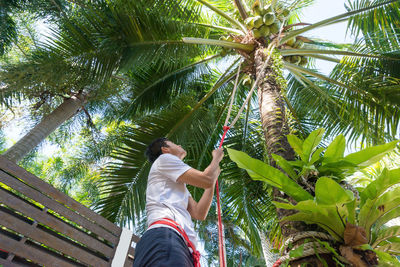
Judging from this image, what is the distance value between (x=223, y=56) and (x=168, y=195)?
3.38m

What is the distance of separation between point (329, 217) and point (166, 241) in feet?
2.63

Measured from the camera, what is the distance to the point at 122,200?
175 inches

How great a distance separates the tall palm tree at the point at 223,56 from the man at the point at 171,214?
1415mm

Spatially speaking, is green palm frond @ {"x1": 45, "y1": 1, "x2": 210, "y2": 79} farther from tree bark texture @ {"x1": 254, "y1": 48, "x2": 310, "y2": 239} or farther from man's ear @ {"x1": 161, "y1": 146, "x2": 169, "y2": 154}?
man's ear @ {"x1": 161, "y1": 146, "x2": 169, "y2": 154}

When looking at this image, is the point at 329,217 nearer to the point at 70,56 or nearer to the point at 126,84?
the point at 70,56

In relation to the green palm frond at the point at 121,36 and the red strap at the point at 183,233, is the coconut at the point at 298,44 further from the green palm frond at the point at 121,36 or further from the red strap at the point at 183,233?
the red strap at the point at 183,233

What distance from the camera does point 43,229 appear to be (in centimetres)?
286

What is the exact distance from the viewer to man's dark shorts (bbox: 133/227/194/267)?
50.4 inches

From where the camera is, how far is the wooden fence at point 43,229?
104 inches

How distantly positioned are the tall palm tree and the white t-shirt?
1.44m

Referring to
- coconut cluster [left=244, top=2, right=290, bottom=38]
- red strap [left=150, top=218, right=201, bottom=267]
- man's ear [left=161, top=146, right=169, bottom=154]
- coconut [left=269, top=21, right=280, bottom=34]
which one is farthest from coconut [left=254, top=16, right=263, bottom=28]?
red strap [left=150, top=218, right=201, bottom=267]

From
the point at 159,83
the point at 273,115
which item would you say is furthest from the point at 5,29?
the point at 273,115

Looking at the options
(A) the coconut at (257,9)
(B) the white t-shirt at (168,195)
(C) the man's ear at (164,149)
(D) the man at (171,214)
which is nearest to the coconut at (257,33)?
(A) the coconut at (257,9)

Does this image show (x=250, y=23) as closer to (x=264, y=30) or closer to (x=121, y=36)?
(x=264, y=30)
